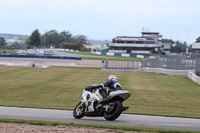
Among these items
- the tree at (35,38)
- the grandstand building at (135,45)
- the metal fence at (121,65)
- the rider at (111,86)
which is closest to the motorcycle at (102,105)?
the rider at (111,86)

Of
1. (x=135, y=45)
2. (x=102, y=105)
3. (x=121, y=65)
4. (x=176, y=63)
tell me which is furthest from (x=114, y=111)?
(x=135, y=45)

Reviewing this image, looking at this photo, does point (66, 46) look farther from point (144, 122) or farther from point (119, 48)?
point (144, 122)

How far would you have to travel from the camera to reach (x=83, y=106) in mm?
13516

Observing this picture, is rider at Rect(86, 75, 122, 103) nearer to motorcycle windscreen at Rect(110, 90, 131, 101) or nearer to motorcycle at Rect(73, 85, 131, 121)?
motorcycle at Rect(73, 85, 131, 121)

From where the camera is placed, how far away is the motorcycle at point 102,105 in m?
12.2

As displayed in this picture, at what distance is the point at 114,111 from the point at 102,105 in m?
0.57

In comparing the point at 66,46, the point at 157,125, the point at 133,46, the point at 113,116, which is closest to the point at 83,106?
the point at 113,116

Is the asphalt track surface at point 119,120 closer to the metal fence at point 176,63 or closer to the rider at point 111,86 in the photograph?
the rider at point 111,86

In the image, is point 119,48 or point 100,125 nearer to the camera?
point 100,125

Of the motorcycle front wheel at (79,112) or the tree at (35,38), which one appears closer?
the motorcycle front wheel at (79,112)

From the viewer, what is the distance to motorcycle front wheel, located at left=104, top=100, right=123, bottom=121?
12.2 metres

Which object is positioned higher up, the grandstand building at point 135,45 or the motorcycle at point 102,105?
the grandstand building at point 135,45

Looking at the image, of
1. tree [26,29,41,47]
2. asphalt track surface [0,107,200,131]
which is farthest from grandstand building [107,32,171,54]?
asphalt track surface [0,107,200,131]

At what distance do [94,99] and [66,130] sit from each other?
9.48 feet
